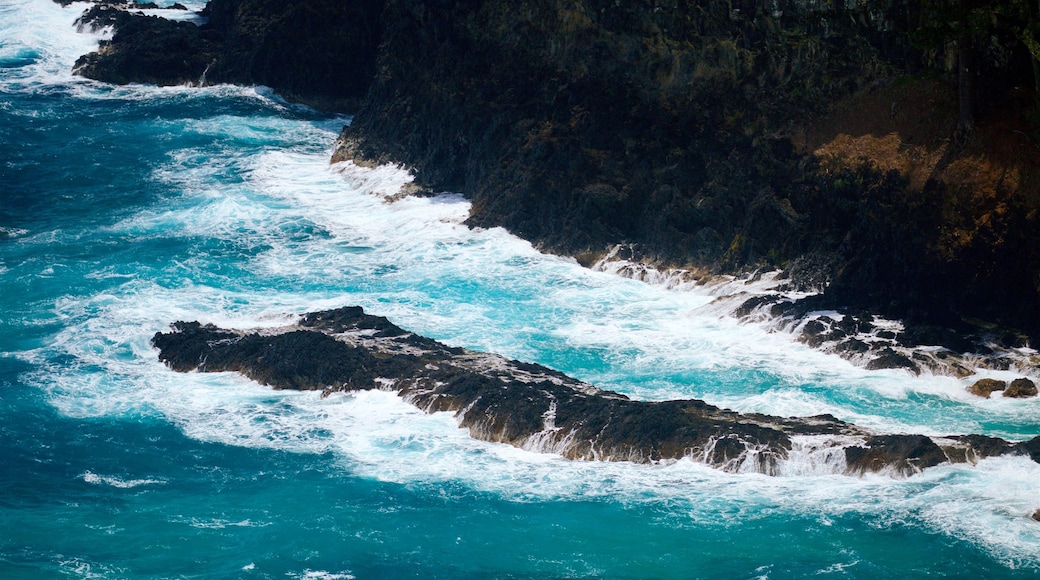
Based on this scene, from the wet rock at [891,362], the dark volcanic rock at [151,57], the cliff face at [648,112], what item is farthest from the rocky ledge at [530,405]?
the dark volcanic rock at [151,57]

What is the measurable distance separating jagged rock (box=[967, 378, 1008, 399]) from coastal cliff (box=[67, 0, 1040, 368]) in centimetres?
150

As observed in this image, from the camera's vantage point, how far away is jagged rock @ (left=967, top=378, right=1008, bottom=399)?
97.0ft

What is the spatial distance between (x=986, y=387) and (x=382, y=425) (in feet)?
39.4

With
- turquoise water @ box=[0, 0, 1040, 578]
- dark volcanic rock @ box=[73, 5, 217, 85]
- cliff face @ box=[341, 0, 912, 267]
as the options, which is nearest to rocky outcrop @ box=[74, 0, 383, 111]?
dark volcanic rock @ box=[73, 5, 217, 85]

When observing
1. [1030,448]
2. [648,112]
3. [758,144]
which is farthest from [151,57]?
[1030,448]

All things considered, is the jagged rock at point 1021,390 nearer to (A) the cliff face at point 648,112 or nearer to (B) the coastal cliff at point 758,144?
(B) the coastal cliff at point 758,144

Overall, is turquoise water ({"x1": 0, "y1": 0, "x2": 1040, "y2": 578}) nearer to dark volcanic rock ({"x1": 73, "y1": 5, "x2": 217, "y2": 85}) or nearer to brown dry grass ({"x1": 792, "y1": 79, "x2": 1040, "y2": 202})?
brown dry grass ({"x1": 792, "y1": 79, "x2": 1040, "y2": 202})

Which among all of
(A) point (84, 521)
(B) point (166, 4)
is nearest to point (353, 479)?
(A) point (84, 521)

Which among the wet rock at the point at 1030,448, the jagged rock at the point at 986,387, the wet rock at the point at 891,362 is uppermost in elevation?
the wet rock at the point at 1030,448

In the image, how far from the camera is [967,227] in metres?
33.0

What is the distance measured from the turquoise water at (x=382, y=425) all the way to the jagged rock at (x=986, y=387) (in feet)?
1.18

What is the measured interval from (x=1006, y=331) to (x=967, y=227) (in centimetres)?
271

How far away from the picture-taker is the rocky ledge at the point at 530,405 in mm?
26203

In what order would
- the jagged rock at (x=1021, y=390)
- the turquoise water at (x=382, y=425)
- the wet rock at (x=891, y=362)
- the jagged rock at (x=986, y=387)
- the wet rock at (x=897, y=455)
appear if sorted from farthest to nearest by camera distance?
the wet rock at (x=891, y=362) < the jagged rock at (x=986, y=387) < the jagged rock at (x=1021, y=390) < the wet rock at (x=897, y=455) < the turquoise water at (x=382, y=425)
